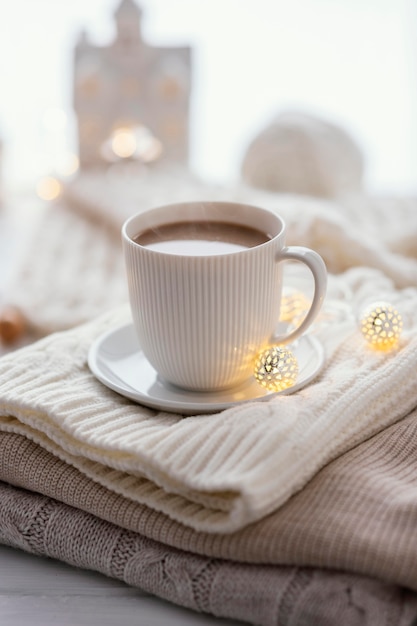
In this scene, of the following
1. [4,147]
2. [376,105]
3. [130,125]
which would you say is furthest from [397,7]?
[4,147]

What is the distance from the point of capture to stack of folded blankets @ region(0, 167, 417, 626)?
1.96 ft

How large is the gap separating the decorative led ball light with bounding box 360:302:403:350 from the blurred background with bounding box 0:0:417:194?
125 cm

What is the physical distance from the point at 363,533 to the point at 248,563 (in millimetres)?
92

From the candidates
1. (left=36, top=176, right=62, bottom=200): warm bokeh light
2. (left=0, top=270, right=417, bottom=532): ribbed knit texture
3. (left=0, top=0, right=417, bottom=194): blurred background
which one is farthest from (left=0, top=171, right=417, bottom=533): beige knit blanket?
(left=0, top=0, right=417, bottom=194): blurred background

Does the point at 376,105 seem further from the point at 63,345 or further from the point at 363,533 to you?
the point at 363,533

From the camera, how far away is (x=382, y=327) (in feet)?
2.63

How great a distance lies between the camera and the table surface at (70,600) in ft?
2.09

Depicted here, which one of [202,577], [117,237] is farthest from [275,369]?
[117,237]

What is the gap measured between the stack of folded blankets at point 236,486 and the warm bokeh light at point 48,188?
78 centimetres

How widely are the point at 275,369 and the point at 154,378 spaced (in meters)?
0.12

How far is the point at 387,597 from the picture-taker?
585 mm

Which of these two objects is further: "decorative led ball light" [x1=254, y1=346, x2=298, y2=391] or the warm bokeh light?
the warm bokeh light

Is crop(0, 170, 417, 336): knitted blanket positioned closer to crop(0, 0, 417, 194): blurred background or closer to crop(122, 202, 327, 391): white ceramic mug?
crop(122, 202, 327, 391): white ceramic mug

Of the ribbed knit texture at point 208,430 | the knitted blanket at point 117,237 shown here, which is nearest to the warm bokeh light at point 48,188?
the knitted blanket at point 117,237
